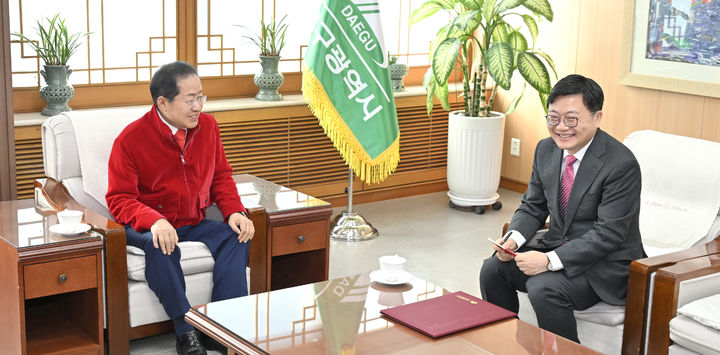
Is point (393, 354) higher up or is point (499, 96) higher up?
point (499, 96)

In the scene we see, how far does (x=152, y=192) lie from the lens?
324 centimetres

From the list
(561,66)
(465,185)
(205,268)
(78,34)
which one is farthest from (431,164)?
(205,268)

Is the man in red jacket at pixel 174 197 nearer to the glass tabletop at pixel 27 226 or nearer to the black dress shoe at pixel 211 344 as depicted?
the black dress shoe at pixel 211 344

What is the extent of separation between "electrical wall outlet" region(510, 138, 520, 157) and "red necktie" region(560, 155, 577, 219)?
2.87 metres

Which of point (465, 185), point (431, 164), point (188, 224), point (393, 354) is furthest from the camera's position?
point (431, 164)

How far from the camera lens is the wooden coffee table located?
2.34 meters

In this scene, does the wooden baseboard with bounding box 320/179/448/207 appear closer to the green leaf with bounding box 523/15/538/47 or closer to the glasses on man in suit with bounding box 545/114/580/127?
the green leaf with bounding box 523/15/538/47

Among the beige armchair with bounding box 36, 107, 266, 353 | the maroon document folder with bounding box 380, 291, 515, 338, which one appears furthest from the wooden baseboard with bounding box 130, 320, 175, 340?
the maroon document folder with bounding box 380, 291, 515, 338

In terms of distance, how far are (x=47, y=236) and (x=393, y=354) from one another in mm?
1313

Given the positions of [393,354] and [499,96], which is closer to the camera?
[393,354]

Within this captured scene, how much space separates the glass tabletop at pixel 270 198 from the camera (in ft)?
11.3

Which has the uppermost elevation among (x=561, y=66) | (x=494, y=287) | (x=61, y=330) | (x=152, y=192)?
(x=561, y=66)

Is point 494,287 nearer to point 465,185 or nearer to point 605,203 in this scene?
point 605,203

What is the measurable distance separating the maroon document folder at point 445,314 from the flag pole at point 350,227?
2087 millimetres
